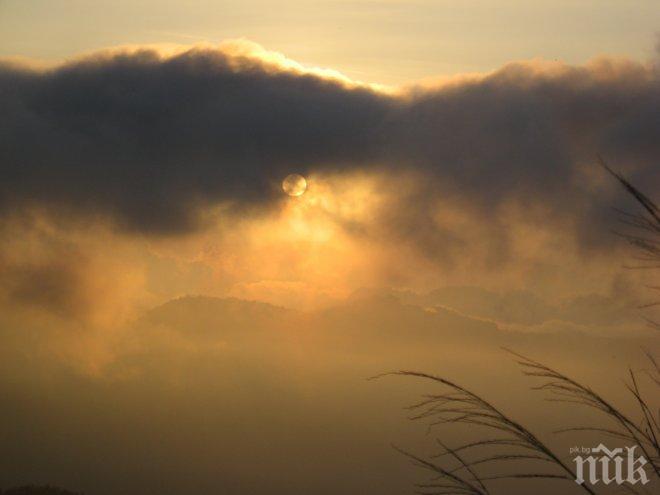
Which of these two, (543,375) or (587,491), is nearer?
(587,491)

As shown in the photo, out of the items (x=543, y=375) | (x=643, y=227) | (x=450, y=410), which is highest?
(x=643, y=227)

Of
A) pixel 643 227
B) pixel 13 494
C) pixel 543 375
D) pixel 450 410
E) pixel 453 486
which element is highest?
pixel 13 494

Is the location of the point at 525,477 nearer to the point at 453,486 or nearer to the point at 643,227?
the point at 453,486

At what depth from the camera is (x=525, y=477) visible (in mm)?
4914

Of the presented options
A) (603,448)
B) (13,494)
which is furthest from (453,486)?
(13,494)

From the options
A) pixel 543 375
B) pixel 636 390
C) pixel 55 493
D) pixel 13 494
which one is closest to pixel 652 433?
pixel 636 390

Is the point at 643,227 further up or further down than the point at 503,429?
further up

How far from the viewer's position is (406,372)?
5.04m

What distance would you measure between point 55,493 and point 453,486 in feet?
434

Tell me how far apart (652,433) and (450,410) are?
106 cm

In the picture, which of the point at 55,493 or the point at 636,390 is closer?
the point at 636,390

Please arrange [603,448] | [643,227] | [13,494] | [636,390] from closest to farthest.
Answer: [643,227]
[636,390]
[603,448]
[13,494]

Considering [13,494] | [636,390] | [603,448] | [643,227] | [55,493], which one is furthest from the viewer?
[55,493]

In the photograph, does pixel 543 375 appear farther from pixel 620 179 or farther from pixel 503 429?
pixel 620 179
